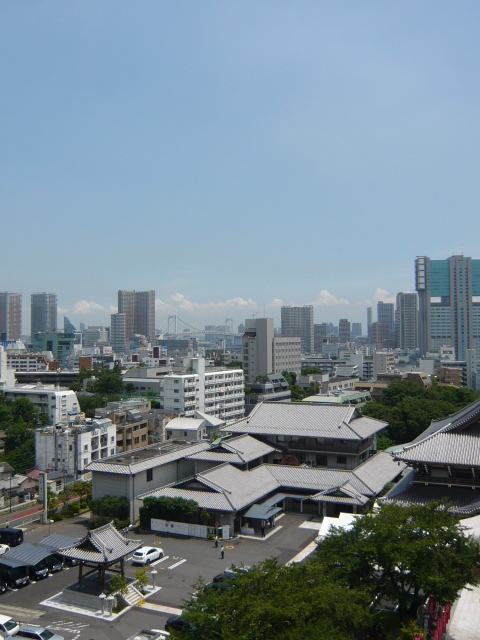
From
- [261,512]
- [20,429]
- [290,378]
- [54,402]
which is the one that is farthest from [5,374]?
[261,512]

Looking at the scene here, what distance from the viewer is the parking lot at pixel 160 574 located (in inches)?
735

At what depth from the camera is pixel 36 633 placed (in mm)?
17156

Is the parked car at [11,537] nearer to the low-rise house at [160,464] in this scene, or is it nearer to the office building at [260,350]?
the low-rise house at [160,464]

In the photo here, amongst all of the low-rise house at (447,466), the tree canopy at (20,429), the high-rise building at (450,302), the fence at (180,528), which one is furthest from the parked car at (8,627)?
the high-rise building at (450,302)

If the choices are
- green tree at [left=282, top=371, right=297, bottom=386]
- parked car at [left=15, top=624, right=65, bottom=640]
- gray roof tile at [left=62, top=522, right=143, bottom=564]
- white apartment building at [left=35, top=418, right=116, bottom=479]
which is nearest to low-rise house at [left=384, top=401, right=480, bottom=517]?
gray roof tile at [left=62, top=522, right=143, bottom=564]

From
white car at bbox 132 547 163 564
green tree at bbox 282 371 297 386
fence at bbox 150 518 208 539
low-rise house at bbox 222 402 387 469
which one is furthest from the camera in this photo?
green tree at bbox 282 371 297 386

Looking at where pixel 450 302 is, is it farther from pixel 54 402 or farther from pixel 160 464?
pixel 160 464

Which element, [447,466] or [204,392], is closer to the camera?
[447,466]

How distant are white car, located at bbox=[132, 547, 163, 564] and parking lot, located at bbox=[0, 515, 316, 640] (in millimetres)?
257

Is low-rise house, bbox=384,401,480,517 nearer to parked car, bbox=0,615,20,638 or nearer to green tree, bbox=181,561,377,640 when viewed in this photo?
green tree, bbox=181,561,377,640

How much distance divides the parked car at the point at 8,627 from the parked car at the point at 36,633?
25cm

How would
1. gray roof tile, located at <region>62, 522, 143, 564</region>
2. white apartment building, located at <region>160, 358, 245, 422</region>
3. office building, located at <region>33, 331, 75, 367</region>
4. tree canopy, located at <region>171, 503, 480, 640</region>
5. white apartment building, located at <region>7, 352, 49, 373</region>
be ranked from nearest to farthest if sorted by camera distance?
tree canopy, located at <region>171, 503, 480, 640</region> < gray roof tile, located at <region>62, 522, 143, 564</region> < white apartment building, located at <region>160, 358, 245, 422</region> < white apartment building, located at <region>7, 352, 49, 373</region> < office building, located at <region>33, 331, 75, 367</region>

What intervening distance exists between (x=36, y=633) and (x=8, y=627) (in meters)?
1.33

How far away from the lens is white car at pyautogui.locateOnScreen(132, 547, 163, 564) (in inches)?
937
